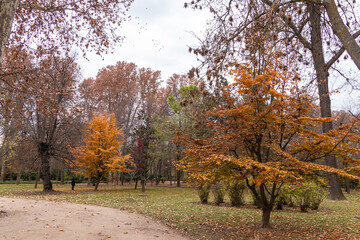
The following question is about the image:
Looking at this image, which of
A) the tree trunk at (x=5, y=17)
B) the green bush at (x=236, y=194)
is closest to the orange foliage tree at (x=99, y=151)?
the green bush at (x=236, y=194)

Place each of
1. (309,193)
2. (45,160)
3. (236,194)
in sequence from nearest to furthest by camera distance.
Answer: (309,193) → (236,194) → (45,160)

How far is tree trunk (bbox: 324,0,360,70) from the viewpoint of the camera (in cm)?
508

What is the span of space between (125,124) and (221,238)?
95.6 feet

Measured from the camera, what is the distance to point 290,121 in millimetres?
6324

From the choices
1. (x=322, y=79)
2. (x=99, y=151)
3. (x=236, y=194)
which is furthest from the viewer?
(x=99, y=151)

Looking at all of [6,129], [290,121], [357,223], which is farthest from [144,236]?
[6,129]

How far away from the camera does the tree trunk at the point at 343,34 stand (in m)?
5.08

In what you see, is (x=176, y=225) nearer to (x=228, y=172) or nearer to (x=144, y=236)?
(x=144, y=236)

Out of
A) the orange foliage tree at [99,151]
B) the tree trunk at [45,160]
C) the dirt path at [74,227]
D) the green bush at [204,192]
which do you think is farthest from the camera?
the orange foliage tree at [99,151]

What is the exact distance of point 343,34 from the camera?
17.1 ft

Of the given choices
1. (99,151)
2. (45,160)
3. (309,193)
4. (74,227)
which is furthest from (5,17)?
(99,151)

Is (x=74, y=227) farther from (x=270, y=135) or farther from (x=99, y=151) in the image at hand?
(x=99, y=151)

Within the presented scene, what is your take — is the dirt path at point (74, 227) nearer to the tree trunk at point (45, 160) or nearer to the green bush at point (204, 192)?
the green bush at point (204, 192)

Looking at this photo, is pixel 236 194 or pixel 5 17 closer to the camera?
pixel 5 17
